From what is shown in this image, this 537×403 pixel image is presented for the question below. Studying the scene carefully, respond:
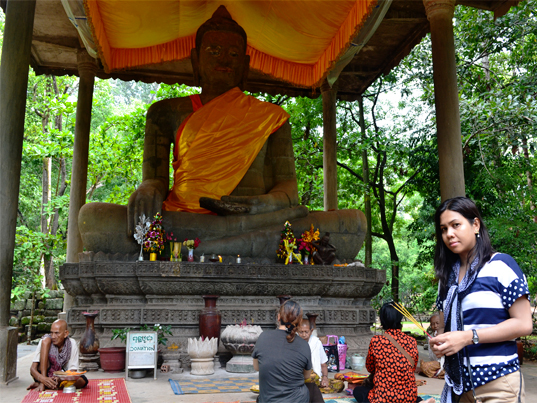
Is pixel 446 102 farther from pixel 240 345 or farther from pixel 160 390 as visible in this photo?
pixel 160 390

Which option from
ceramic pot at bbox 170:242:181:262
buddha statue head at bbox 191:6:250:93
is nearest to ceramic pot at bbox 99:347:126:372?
ceramic pot at bbox 170:242:181:262

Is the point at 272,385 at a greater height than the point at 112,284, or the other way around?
the point at 112,284

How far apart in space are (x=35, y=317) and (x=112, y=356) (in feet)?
24.5

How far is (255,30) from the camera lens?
31.3 feet

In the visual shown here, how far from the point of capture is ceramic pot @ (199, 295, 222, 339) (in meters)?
5.98

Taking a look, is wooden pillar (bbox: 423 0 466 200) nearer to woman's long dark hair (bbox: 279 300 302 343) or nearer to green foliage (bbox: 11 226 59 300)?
woman's long dark hair (bbox: 279 300 302 343)

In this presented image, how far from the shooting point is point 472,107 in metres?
9.34

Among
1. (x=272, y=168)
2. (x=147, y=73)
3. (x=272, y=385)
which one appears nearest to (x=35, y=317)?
(x=147, y=73)

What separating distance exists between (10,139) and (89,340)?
2340 mm

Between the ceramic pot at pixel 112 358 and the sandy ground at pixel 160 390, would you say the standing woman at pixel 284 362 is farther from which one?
the ceramic pot at pixel 112 358

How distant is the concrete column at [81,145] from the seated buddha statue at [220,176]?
61.0 inches

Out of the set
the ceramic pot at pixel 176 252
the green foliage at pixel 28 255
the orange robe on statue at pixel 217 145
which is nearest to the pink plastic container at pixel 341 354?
the ceramic pot at pixel 176 252

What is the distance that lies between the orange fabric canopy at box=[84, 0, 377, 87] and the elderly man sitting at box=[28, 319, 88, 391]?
4731 millimetres

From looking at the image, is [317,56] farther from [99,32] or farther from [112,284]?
[112,284]
